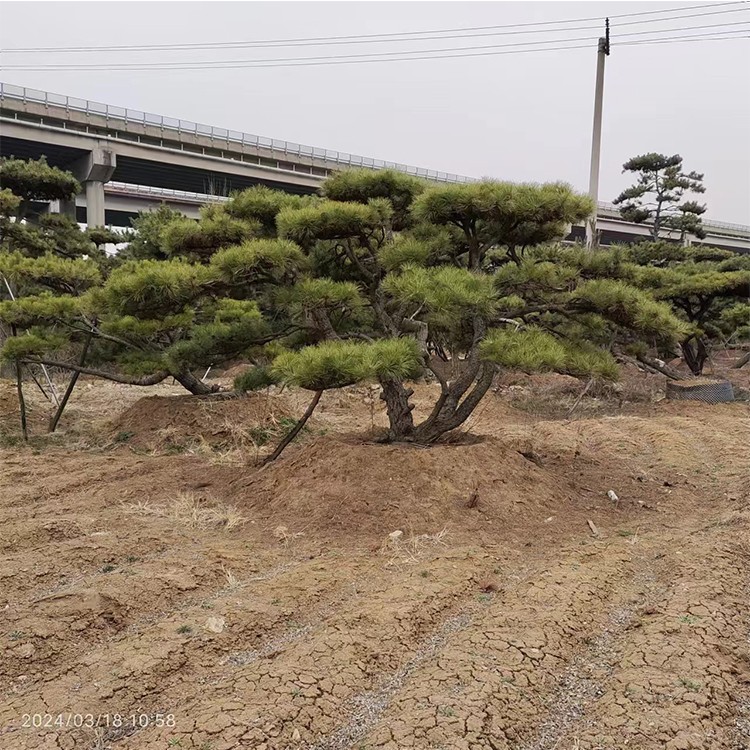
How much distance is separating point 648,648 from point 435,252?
304cm

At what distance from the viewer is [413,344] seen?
3986 mm

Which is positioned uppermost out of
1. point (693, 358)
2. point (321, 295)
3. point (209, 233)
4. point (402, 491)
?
point (209, 233)

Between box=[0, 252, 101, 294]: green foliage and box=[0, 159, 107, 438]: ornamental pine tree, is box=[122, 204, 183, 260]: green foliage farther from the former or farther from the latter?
box=[0, 252, 101, 294]: green foliage

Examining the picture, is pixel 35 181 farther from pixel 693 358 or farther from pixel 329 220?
pixel 693 358

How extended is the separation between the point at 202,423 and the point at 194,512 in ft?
10.7

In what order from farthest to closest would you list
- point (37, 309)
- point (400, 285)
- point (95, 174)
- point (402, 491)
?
point (95, 174) < point (37, 309) < point (402, 491) < point (400, 285)

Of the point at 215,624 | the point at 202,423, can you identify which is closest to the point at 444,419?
the point at 215,624

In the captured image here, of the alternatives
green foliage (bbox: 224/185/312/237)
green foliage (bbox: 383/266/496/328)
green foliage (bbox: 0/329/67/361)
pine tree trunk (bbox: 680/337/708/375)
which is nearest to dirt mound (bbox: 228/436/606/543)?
green foliage (bbox: 383/266/496/328)

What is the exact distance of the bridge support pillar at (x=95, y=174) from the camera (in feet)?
64.3

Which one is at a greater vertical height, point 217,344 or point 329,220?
point 329,220

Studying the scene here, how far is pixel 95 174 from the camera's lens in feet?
65.7

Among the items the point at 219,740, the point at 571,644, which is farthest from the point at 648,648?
the point at 219,740

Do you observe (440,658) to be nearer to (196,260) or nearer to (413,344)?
(413,344)

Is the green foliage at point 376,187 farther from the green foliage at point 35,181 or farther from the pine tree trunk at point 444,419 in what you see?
the green foliage at point 35,181
